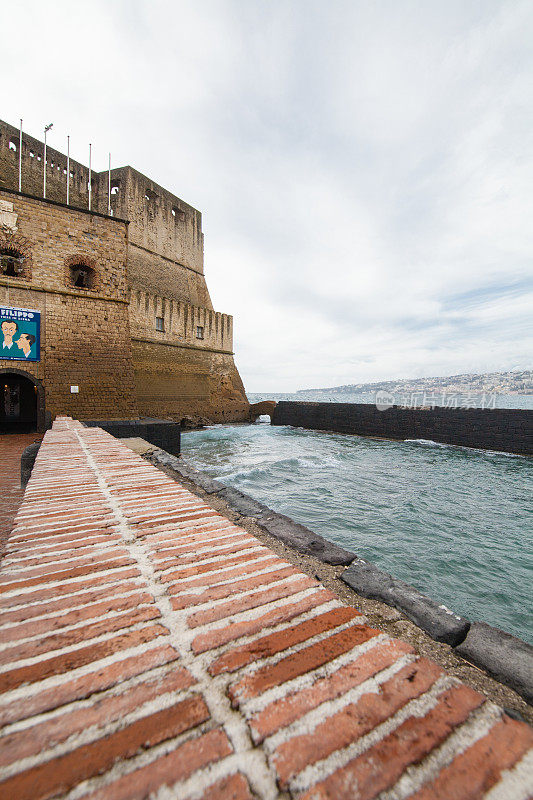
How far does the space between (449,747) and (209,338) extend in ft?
70.4

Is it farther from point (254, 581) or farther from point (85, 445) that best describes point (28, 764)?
point (85, 445)

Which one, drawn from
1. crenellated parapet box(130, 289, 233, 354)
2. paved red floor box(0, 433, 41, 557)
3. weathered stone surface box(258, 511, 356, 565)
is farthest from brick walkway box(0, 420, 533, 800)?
crenellated parapet box(130, 289, 233, 354)

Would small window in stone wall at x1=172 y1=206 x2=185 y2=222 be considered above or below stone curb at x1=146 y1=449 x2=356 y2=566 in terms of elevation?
above

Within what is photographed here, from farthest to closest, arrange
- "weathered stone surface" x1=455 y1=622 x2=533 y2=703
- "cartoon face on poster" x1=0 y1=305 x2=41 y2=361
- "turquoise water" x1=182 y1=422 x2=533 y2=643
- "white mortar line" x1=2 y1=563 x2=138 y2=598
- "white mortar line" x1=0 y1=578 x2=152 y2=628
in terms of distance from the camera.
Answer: "cartoon face on poster" x1=0 y1=305 x2=41 y2=361 < "turquoise water" x1=182 y1=422 x2=533 y2=643 < "weathered stone surface" x1=455 y1=622 x2=533 y2=703 < "white mortar line" x1=2 y1=563 x2=138 y2=598 < "white mortar line" x1=0 y1=578 x2=152 y2=628

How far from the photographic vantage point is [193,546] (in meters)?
1.54

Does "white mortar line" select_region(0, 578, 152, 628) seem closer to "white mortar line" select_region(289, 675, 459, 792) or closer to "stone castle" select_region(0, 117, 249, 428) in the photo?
"white mortar line" select_region(289, 675, 459, 792)

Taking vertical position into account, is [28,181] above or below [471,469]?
above

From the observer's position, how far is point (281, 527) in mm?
3234

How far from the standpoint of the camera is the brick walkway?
0.61 metres

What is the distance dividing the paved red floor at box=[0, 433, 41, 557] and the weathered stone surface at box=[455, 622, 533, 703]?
3.16 metres

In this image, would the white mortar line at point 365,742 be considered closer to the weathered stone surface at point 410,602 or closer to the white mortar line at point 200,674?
the white mortar line at point 200,674

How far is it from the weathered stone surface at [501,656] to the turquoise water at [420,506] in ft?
7.65

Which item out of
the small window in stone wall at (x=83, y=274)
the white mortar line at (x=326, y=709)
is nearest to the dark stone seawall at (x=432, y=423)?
the small window in stone wall at (x=83, y=274)

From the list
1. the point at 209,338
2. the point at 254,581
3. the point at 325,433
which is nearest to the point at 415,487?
the point at 254,581
